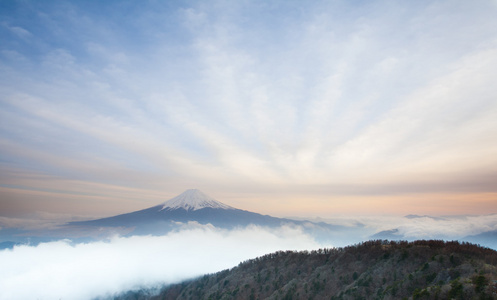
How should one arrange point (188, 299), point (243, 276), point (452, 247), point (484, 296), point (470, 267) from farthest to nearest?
point (188, 299) → point (243, 276) → point (452, 247) → point (470, 267) → point (484, 296)

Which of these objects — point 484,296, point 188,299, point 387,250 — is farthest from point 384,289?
point 188,299

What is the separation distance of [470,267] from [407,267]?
11.0m

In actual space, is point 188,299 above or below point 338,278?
below

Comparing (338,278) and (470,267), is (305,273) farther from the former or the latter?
(470,267)

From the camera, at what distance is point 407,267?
4034cm

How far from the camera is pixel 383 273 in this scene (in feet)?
139

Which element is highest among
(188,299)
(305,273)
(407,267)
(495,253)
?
(495,253)

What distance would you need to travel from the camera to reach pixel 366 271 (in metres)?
46.1

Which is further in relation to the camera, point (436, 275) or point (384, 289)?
point (384, 289)

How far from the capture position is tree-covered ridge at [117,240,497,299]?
27.6 meters

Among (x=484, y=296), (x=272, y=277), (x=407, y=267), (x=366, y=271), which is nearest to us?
(x=484, y=296)

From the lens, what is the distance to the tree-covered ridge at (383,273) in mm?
27583

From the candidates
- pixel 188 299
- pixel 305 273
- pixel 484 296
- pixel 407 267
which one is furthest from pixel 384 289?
pixel 188 299

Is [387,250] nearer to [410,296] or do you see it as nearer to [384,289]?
[384,289]
